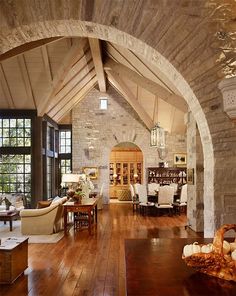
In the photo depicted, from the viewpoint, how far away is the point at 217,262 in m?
1.96

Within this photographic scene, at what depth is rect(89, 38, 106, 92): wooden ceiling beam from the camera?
9.49 metres

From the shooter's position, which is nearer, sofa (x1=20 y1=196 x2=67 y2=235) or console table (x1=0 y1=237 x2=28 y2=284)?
console table (x1=0 y1=237 x2=28 y2=284)

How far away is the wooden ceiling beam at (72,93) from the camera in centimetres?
1284

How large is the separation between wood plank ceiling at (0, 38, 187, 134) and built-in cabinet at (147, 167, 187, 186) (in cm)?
223

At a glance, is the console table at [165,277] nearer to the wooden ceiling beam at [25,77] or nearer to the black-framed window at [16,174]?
the wooden ceiling beam at [25,77]

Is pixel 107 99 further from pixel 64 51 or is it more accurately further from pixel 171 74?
pixel 171 74

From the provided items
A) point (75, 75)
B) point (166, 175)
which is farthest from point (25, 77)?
point (166, 175)

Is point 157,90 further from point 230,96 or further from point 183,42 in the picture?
point 230,96

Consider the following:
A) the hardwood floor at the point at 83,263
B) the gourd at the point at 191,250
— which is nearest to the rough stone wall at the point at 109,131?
the hardwood floor at the point at 83,263

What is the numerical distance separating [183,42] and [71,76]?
7.60 meters

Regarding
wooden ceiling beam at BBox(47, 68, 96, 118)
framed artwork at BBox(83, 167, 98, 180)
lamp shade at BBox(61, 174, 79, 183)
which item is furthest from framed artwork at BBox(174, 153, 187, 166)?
lamp shade at BBox(61, 174, 79, 183)

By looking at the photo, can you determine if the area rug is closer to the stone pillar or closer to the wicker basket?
the stone pillar

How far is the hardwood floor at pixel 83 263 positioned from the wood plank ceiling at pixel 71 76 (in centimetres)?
404

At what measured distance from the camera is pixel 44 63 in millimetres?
9742
